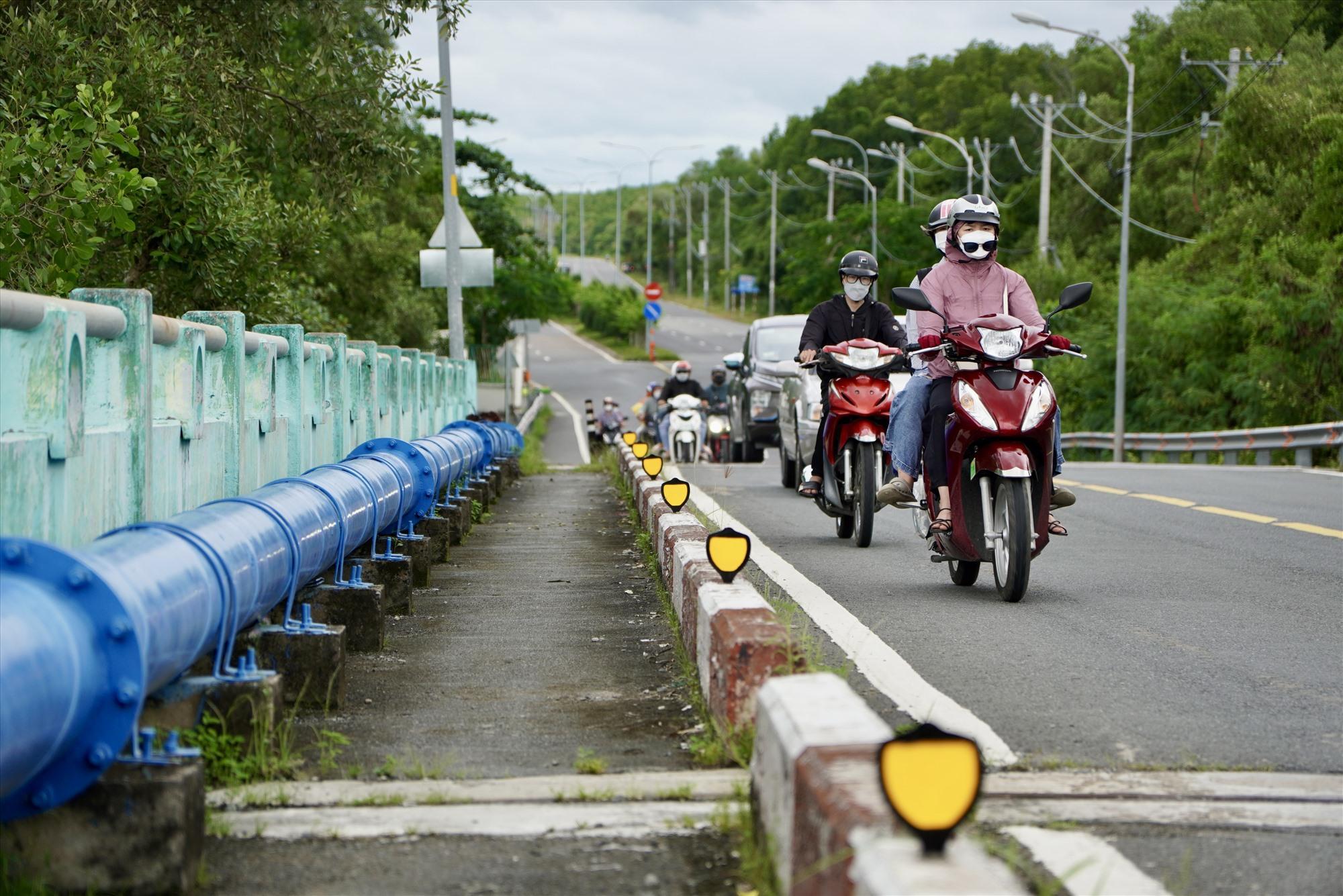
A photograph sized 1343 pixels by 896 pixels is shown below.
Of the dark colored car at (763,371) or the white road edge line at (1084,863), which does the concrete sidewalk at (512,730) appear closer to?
the white road edge line at (1084,863)

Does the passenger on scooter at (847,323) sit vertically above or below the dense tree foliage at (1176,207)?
below

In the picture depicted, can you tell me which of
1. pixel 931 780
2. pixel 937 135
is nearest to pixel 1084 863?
pixel 931 780

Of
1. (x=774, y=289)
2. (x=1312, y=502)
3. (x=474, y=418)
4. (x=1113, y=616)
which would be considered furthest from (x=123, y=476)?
(x=774, y=289)

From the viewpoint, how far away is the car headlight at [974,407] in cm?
816

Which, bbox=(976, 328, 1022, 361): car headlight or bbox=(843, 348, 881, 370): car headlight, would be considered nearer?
bbox=(976, 328, 1022, 361): car headlight

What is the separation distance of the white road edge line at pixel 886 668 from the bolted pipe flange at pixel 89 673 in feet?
6.58

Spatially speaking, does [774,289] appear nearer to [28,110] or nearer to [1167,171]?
[1167,171]

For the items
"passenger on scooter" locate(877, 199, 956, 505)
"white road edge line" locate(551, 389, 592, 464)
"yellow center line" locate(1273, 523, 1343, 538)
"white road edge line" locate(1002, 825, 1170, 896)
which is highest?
"passenger on scooter" locate(877, 199, 956, 505)

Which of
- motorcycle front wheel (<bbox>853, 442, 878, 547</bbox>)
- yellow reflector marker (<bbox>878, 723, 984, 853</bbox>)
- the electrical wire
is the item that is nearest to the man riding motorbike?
motorcycle front wheel (<bbox>853, 442, 878, 547</bbox>)

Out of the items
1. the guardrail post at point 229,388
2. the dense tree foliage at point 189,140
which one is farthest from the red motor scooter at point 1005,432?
the dense tree foliage at point 189,140

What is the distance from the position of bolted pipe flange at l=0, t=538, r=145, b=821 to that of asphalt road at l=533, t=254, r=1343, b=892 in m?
2.19

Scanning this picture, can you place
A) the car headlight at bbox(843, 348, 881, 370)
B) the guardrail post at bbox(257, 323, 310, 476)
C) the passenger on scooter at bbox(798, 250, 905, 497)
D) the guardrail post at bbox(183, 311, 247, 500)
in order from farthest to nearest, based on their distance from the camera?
the passenger on scooter at bbox(798, 250, 905, 497)
the car headlight at bbox(843, 348, 881, 370)
the guardrail post at bbox(257, 323, 310, 476)
the guardrail post at bbox(183, 311, 247, 500)

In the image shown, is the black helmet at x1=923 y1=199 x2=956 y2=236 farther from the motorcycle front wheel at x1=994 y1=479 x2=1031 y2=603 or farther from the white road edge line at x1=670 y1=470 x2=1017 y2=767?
the white road edge line at x1=670 y1=470 x2=1017 y2=767

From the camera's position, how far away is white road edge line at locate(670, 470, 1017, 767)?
5.04 m
